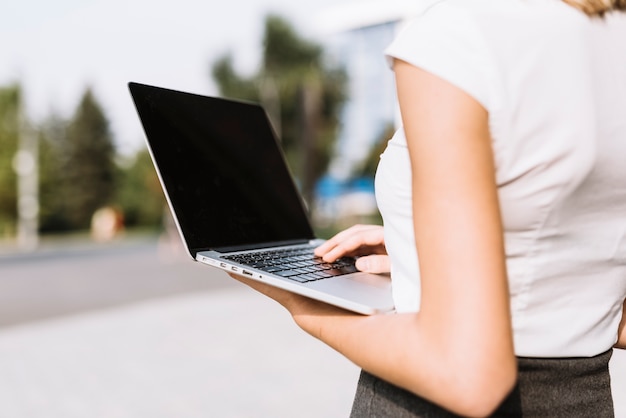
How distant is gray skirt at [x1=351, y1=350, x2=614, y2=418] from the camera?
102 cm

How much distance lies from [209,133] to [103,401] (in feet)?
13.3

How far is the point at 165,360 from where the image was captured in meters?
6.39

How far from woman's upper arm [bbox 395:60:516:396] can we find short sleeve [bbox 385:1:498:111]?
0.01 m

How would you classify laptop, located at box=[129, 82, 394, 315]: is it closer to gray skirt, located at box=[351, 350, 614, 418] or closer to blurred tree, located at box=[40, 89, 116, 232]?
gray skirt, located at box=[351, 350, 614, 418]

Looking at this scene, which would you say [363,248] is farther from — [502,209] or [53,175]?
[53,175]

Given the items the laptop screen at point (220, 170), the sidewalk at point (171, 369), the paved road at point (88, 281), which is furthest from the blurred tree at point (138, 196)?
the laptop screen at point (220, 170)

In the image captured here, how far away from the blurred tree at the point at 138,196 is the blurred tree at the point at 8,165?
308 inches

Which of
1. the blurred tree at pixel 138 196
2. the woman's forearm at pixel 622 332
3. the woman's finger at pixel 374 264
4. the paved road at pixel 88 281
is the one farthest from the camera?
the blurred tree at pixel 138 196

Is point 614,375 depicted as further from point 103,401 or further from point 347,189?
point 347,189

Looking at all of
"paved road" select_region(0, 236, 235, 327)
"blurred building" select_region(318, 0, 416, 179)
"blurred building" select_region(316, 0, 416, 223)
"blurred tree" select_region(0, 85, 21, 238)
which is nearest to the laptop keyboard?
"paved road" select_region(0, 236, 235, 327)

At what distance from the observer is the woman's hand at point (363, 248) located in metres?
1.37

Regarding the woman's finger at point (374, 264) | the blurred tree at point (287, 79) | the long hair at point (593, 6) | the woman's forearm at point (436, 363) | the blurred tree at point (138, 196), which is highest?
the blurred tree at point (287, 79)

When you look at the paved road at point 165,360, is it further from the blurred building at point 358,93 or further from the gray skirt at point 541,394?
the blurred building at point 358,93

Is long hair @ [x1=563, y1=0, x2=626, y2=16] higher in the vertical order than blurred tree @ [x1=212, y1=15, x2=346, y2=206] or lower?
lower
